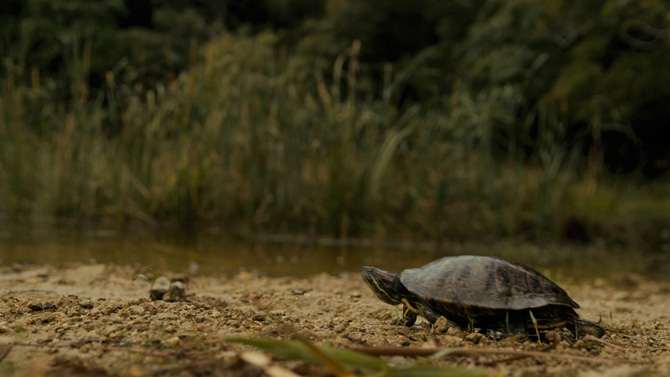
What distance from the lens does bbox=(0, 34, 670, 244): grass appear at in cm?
480

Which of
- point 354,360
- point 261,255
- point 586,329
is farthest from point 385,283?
point 261,255

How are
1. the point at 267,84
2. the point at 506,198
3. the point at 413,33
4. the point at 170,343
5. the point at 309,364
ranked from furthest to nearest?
the point at 413,33, the point at 506,198, the point at 267,84, the point at 170,343, the point at 309,364

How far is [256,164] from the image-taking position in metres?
4.90

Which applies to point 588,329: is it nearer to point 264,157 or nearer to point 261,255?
point 261,255

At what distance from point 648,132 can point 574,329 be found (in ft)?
43.3

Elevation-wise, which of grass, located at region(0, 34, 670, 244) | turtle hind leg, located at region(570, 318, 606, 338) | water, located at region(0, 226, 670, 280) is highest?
grass, located at region(0, 34, 670, 244)

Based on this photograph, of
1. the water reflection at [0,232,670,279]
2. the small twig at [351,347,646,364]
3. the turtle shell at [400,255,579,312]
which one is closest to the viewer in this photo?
the small twig at [351,347,646,364]

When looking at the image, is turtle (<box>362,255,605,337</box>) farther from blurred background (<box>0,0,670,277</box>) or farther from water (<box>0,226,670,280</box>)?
blurred background (<box>0,0,670,277</box>)

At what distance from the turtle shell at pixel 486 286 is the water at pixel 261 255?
1.41m

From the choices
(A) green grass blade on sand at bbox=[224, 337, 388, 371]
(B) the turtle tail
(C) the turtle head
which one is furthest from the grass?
(A) green grass blade on sand at bbox=[224, 337, 388, 371]

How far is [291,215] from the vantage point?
4.91 meters

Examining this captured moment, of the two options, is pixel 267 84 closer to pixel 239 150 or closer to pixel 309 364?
pixel 239 150

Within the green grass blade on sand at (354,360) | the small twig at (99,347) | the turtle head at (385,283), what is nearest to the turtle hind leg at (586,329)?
the turtle head at (385,283)

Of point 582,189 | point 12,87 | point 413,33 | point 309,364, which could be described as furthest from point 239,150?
point 413,33
